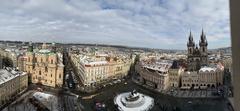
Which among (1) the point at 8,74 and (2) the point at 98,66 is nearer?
(1) the point at 8,74

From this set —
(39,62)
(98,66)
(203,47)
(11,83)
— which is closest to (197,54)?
(203,47)

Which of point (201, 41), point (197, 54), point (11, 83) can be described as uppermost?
point (201, 41)

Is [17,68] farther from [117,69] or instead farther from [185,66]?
[185,66]

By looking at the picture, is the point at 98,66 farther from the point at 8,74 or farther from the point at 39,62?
the point at 8,74

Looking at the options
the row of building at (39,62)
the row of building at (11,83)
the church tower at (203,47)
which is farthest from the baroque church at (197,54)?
the row of building at (11,83)

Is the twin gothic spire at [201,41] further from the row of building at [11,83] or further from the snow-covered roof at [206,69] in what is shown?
the row of building at [11,83]

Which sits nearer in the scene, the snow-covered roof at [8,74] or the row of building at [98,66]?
the snow-covered roof at [8,74]

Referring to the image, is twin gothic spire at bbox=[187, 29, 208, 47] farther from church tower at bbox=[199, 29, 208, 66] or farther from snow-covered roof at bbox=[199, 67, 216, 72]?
snow-covered roof at bbox=[199, 67, 216, 72]

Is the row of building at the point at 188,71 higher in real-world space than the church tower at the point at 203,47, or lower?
lower

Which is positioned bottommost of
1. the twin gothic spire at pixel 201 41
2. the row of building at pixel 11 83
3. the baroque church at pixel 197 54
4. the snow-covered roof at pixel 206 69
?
the row of building at pixel 11 83
